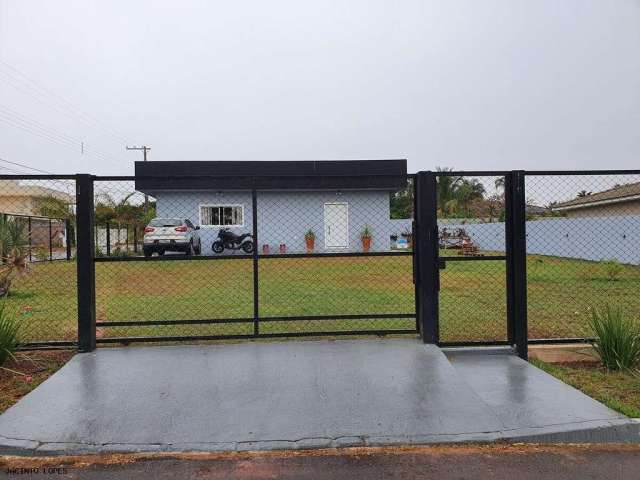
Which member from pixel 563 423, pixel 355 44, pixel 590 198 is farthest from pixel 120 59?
pixel 590 198

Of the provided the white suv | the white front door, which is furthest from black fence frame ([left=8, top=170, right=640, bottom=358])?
the white front door

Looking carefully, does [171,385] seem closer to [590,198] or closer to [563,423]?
[563,423]

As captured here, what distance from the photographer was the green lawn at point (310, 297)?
22.8 ft

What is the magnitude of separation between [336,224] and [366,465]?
69.4 ft

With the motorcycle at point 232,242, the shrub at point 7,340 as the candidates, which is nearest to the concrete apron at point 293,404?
the shrub at point 7,340

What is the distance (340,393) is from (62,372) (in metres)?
2.74

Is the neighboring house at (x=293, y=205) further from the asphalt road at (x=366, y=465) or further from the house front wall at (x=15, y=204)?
the house front wall at (x=15, y=204)

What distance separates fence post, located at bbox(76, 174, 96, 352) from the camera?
545 cm

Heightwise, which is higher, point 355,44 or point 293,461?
point 355,44

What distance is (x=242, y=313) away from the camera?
26.4ft

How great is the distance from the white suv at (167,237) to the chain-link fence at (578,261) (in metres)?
9.35

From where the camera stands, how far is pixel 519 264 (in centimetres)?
554

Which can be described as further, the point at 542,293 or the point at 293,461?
the point at 542,293

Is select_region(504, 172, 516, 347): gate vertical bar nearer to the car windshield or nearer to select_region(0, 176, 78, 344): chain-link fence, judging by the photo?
select_region(0, 176, 78, 344): chain-link fence
